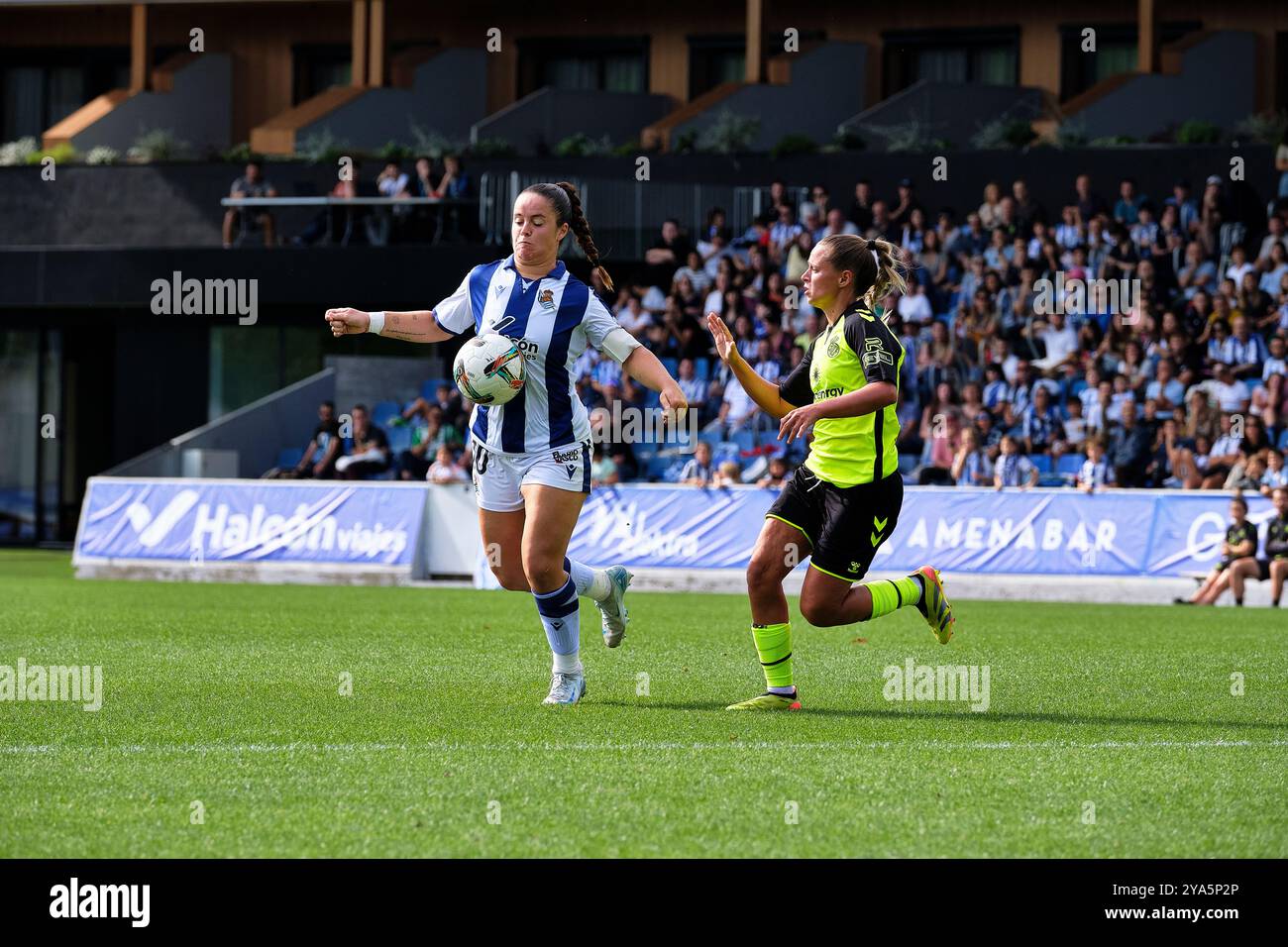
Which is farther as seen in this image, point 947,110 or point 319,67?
point 319,67

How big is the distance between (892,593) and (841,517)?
662 millimetres

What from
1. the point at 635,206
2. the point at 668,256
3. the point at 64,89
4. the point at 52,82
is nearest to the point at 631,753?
the point at 668,256

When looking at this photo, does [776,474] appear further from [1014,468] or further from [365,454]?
[365,454]

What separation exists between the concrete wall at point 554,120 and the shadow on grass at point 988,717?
76.3ft

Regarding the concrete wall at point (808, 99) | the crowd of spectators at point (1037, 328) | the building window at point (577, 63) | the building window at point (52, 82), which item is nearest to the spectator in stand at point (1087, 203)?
the crowd of spectators at point (1037, 328)

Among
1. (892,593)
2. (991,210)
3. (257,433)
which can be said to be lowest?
(892,593)

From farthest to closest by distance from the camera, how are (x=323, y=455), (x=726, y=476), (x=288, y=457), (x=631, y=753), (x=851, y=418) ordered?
(x=288, y=457) → (x=323, y=455) → (x=726, y=476) → (x=851, y=418) → (x=631, y=753)

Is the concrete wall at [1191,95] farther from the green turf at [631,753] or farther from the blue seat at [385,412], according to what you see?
the green turf at [631,753]

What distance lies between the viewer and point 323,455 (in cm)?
2609

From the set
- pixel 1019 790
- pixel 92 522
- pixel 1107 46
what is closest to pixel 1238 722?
pixel 1019 790

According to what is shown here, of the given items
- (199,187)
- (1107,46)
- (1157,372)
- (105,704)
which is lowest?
(105,704)

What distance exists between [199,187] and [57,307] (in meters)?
3.22
